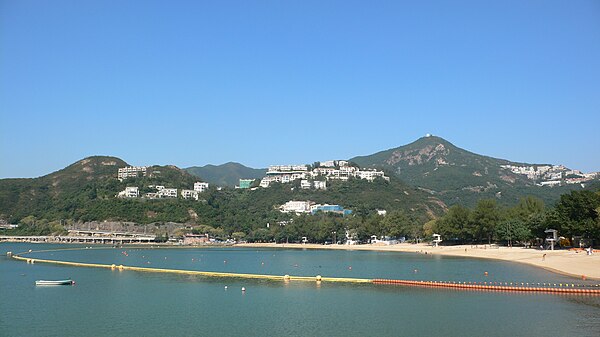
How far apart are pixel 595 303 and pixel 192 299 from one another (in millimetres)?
27794

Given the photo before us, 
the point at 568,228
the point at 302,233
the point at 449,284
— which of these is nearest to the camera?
the point at 449,284

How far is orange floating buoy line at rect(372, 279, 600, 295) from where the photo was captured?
133ft

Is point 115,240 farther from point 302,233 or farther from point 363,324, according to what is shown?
point 363,324

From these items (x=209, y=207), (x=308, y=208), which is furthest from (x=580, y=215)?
(x=209, y=207)

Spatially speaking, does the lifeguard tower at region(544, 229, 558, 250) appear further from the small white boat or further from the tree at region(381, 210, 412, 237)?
the small white boat

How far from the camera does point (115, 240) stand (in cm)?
15038

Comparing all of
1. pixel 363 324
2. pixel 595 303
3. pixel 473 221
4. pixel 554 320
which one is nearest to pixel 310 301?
pixel 363 324

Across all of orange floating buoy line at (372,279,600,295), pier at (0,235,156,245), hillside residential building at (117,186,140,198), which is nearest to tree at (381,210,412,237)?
pier at (0,235,156,245)

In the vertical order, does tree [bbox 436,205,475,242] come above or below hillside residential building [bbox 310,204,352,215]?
below

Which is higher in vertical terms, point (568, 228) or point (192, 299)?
point (568, 228)

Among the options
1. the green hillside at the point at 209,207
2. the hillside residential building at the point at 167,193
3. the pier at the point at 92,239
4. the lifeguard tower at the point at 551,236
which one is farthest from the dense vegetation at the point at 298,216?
the hillside residential building at the point at 167,193

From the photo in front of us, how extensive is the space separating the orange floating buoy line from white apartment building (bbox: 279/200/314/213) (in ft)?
420

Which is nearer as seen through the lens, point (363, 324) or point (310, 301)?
point (363, 324)

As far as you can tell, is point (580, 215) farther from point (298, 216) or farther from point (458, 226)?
point (298, 216)
